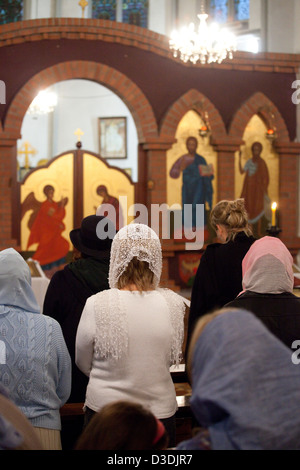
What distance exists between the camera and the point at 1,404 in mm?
2088

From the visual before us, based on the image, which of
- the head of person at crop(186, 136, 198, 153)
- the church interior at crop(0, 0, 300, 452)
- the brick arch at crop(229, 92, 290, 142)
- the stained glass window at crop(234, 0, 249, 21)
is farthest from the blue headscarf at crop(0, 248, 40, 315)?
the stained glass window at crop(234, 0, 249, 21)

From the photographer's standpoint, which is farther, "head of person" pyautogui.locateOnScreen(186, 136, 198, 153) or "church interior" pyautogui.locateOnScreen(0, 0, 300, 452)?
"head of person" pyautogui.locateOnScreen(186, 136, 198, 153)

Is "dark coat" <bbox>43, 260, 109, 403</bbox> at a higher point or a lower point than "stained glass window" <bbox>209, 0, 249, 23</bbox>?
lower

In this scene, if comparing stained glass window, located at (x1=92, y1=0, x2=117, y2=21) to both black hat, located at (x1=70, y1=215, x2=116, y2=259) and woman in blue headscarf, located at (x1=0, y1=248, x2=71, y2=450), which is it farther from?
woman in blue headscarf, located at (x1=0, y1=248, x2=71, y2=450)

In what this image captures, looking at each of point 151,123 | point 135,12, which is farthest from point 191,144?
point 135,12

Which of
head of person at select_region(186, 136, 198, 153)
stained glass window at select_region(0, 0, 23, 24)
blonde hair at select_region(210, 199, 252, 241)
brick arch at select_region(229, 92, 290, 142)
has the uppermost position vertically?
stained glass window at select_region(0, 0, 23, 24)

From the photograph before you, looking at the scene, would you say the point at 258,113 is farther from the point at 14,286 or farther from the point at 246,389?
the point at 246,389

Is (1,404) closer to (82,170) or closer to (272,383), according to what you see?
(272,383)

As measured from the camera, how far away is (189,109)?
997 cm

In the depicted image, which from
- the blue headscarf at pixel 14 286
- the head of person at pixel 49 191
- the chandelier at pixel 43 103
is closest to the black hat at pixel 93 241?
the blue headscarf at pixel 14 286

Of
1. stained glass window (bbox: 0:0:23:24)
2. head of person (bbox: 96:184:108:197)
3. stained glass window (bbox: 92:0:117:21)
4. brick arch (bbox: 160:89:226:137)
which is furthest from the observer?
stained glass window (bbox: 92:0:117:21)

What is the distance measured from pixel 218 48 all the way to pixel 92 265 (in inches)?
258

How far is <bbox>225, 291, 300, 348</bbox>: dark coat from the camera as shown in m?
3.16

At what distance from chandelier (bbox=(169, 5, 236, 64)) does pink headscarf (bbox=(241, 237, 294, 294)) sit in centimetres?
643
